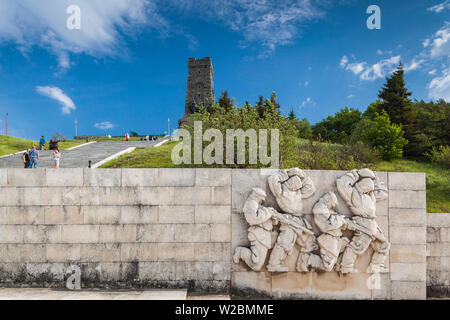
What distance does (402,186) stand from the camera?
212 inches

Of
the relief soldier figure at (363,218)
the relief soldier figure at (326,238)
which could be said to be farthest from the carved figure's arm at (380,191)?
the relief soldier figure at (326,238)

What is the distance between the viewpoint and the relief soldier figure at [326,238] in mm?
4906

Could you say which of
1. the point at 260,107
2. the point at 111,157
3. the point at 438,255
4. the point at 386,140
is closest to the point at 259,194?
the point at 438,255

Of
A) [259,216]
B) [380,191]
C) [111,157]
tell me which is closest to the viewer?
[259,216]

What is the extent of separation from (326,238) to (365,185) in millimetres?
1346

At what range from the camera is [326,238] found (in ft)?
16.1

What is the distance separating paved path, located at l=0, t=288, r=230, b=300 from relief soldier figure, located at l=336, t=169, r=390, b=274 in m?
2.66

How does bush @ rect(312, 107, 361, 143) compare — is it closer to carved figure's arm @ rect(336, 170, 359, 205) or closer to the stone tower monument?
the stone tower monument

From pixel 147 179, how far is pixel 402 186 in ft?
17.7

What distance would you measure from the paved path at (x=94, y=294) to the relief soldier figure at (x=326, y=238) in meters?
1.75

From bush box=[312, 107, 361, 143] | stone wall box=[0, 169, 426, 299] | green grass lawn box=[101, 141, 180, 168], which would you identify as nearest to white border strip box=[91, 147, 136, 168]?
green grass lawn box=[101, 141, 180, 168]

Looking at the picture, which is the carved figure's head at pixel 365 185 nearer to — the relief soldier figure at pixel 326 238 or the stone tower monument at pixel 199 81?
the relief soldier figure at pixel 326 238

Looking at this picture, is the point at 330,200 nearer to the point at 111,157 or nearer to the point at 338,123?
the point at 111,157

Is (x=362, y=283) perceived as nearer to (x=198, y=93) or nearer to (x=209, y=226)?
(x=209, y=226)
